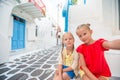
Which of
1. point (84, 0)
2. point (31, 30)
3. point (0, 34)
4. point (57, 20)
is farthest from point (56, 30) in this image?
point (84, 0)

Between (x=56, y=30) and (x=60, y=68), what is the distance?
13847 mm

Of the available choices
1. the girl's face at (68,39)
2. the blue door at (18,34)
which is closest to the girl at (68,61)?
the girl's face at (68,39)

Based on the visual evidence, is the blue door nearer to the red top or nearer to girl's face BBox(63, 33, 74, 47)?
girl's face BBox(63, 33, 74, 47)

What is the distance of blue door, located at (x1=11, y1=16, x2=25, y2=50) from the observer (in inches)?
215

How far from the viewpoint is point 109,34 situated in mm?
2357

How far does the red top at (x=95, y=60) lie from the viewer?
1100 mm

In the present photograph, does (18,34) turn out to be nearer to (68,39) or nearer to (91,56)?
(68,39)

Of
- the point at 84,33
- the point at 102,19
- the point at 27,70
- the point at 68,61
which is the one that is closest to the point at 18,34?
the point at 27,70

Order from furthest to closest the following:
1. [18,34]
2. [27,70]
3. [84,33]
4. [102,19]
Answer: [18,34] → [27,70] → [102,19] → [84,33]

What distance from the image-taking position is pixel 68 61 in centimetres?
146

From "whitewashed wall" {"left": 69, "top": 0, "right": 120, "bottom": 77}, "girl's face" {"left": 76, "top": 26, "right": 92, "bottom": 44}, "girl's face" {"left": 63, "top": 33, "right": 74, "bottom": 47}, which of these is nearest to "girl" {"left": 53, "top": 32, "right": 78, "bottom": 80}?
"girl's face" {"left": 63, "top": 33, "right": 74, "bottom": 47}

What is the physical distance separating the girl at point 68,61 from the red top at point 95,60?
21cm

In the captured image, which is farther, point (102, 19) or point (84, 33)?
point (102, 19)

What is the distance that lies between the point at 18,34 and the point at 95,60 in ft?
17.7
